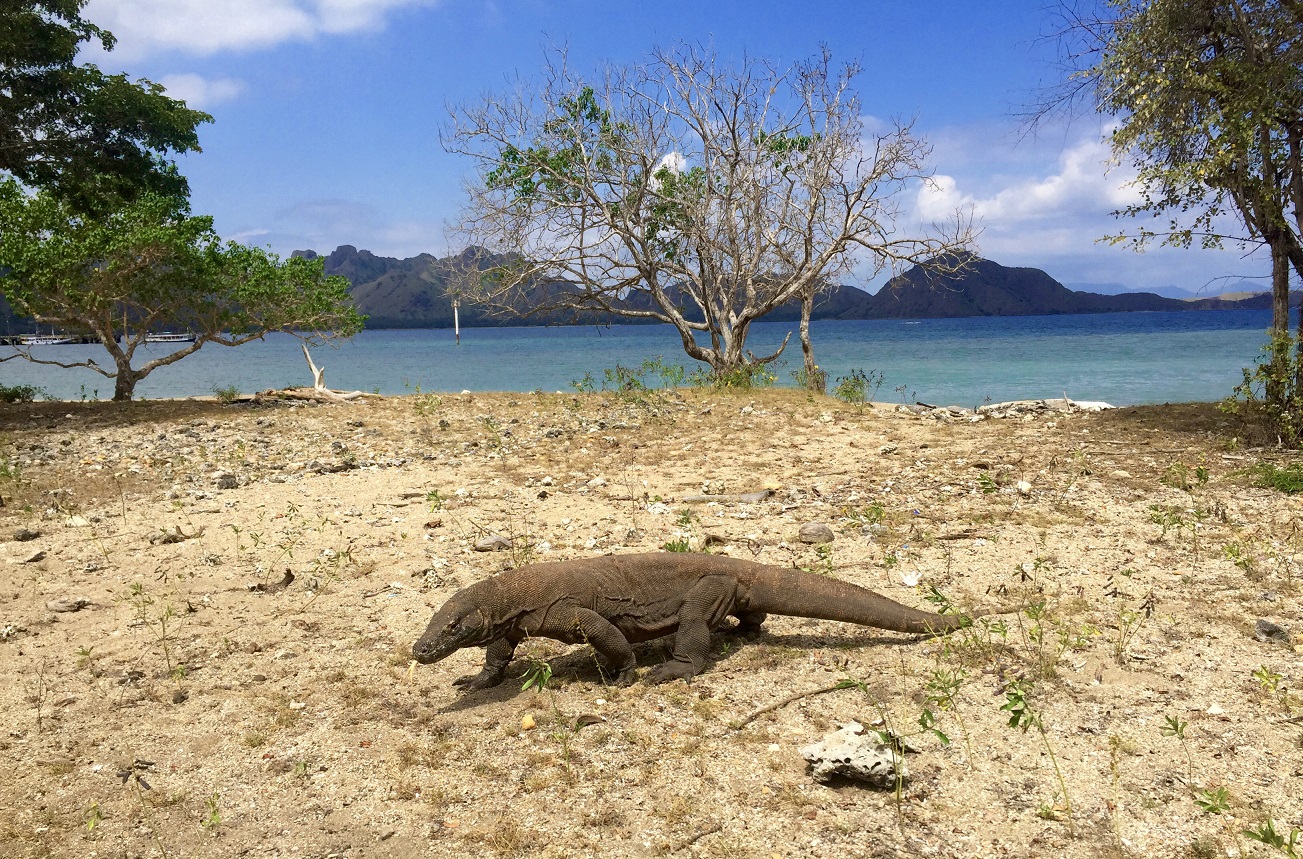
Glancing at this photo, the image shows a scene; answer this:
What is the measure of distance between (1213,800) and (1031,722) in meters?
0.79

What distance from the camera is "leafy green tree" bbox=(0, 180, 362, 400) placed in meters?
16.3

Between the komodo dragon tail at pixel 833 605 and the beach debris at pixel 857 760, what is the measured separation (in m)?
1.32

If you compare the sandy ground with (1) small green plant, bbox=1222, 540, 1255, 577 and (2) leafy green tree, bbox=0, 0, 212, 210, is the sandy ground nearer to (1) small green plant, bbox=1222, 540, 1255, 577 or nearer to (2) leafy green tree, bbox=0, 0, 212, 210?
(1) small green plant, bbox=1222, 540, 1255, 577

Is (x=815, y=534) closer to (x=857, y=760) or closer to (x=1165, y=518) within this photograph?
(x=1165, y=518)

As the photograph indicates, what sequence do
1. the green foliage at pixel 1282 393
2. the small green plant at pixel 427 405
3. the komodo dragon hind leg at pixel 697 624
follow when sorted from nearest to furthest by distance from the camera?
the komodo dragon hind leg at pixel 697 624, the green foliage at pixel 1282 393, the small green plant at pixel 427 405

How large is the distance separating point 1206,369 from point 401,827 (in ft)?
142

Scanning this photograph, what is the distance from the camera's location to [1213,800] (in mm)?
3176

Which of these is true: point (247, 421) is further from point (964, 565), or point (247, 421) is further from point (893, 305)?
point (893, 305)

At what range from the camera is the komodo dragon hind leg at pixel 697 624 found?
15.9 ft

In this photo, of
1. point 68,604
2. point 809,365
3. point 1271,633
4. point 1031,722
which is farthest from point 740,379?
point 1031,722

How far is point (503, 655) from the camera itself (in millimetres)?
4824

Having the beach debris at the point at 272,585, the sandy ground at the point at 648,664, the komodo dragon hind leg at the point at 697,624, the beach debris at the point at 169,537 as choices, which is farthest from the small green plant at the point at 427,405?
the komodo dragon hind leg at the point at 697,624

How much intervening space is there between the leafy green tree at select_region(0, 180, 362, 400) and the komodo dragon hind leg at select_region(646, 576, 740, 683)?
53.2 feet

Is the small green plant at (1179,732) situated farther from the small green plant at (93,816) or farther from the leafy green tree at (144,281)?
the leafy green tree at (144,281)
